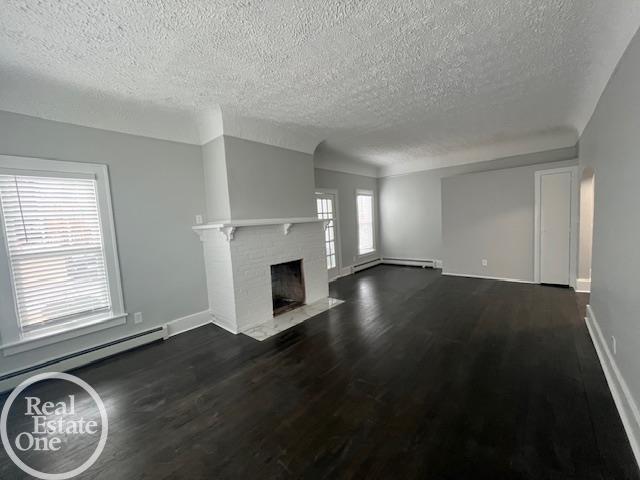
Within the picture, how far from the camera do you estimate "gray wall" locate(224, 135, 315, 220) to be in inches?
131

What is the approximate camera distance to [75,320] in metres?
2.69

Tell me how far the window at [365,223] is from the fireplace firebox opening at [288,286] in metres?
2.66

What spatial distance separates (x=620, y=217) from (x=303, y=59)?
2.63 metres

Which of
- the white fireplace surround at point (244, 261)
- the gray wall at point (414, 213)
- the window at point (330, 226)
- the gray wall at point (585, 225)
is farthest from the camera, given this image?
the gray wall at point (414, 213)

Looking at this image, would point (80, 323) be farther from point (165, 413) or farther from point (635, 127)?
point (635, 127)

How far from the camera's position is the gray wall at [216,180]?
10.7 feet

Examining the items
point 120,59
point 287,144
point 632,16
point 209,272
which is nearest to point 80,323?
point 209,272

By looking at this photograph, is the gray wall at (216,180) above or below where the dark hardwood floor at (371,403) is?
above

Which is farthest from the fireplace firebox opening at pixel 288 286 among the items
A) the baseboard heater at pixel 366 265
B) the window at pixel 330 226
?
the baseboard heater at pixel 366 265

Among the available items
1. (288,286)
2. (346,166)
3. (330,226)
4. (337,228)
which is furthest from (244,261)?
(346,166)

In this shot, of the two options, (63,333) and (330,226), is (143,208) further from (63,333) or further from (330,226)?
(330,226)

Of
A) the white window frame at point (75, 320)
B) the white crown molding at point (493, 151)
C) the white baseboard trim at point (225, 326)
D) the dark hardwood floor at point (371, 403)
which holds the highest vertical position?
the white crown molding at point (493, 151)

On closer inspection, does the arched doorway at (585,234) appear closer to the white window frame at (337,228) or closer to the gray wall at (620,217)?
the gray wall at (620,217)

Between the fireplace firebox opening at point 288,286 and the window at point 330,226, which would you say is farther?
the window at point 330,226
